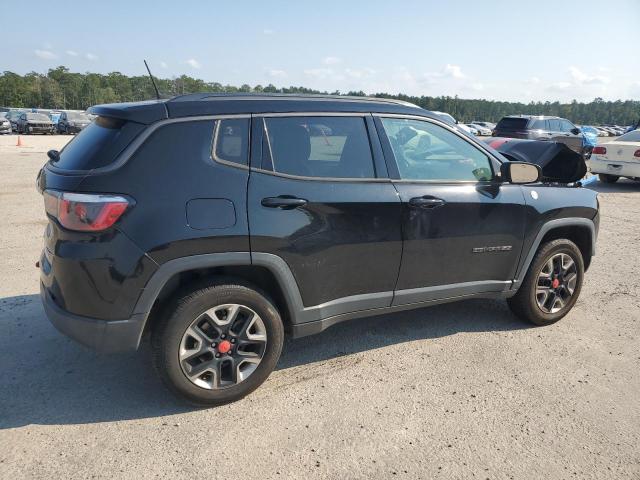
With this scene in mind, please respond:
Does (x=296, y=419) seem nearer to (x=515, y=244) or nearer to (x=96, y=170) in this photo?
(x=96, y=170)

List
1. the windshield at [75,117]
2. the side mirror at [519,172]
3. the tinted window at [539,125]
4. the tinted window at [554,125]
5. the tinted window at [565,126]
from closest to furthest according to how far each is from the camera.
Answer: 1. the side mirror at [519,172]
2. the tinted window at [539,125]
3. the tinted window at [554,125]
4. the tinted window at [565,126]
5. the windshield at [75,117]

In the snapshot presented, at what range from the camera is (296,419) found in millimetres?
2885

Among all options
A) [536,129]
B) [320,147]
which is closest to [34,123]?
[536,129]

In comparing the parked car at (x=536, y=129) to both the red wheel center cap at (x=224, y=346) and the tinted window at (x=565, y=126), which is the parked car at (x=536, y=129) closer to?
the tinted window at (x=565, y=126)

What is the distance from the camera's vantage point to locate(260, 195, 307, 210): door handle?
9.44 ft

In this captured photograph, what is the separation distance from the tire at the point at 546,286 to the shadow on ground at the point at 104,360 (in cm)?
21

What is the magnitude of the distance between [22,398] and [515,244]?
357cm

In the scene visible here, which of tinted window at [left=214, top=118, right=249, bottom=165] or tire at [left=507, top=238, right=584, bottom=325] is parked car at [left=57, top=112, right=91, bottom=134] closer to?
tinted window at [left=214, top=118, right=249, bottom=165]

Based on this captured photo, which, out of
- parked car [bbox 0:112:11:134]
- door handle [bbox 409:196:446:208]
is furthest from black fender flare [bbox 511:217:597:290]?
parked car [bbox 0:112:11:134]

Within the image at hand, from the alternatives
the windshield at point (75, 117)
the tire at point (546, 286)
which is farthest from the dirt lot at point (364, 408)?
the windshield at point (75, 117)

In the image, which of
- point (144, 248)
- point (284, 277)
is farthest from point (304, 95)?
point (144, 248)

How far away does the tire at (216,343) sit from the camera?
2781 millimetres

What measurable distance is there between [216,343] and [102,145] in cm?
130

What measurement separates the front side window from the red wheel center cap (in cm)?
159
